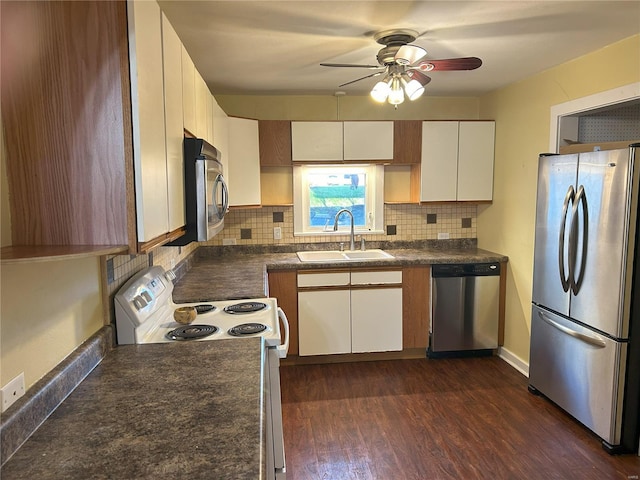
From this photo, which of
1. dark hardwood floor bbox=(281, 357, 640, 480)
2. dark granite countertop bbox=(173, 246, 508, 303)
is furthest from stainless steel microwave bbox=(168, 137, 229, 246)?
dark hardwood floor bbox=(281, 357, 640, 480)

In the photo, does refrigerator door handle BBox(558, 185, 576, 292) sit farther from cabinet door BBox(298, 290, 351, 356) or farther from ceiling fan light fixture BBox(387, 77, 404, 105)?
cabinet door BBox(298, 290, 351, 356)

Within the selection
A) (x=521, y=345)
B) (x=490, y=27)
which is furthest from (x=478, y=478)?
(x=490, y=27)

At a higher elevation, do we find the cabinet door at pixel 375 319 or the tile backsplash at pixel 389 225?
the tile backsplash at pixel 389 225

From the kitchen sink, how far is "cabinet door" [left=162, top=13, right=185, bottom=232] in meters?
1.96

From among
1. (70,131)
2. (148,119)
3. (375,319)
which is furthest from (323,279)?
(70,131)

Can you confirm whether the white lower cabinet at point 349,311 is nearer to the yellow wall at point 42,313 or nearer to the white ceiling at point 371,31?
the white ceiling at point 371,31

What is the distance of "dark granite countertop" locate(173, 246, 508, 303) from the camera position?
2552 millimetres

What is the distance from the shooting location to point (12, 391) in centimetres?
106

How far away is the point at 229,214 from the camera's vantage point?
385 cm

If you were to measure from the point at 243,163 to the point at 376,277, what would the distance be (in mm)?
1429

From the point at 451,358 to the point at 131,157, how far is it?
10.6ft

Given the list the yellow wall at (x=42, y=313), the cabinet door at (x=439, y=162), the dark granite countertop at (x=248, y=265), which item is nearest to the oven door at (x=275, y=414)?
the dark granite countertop at (x=248, y=265)

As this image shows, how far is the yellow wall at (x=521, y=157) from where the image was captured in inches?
110

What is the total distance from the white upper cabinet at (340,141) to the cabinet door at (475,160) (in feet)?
2.13
